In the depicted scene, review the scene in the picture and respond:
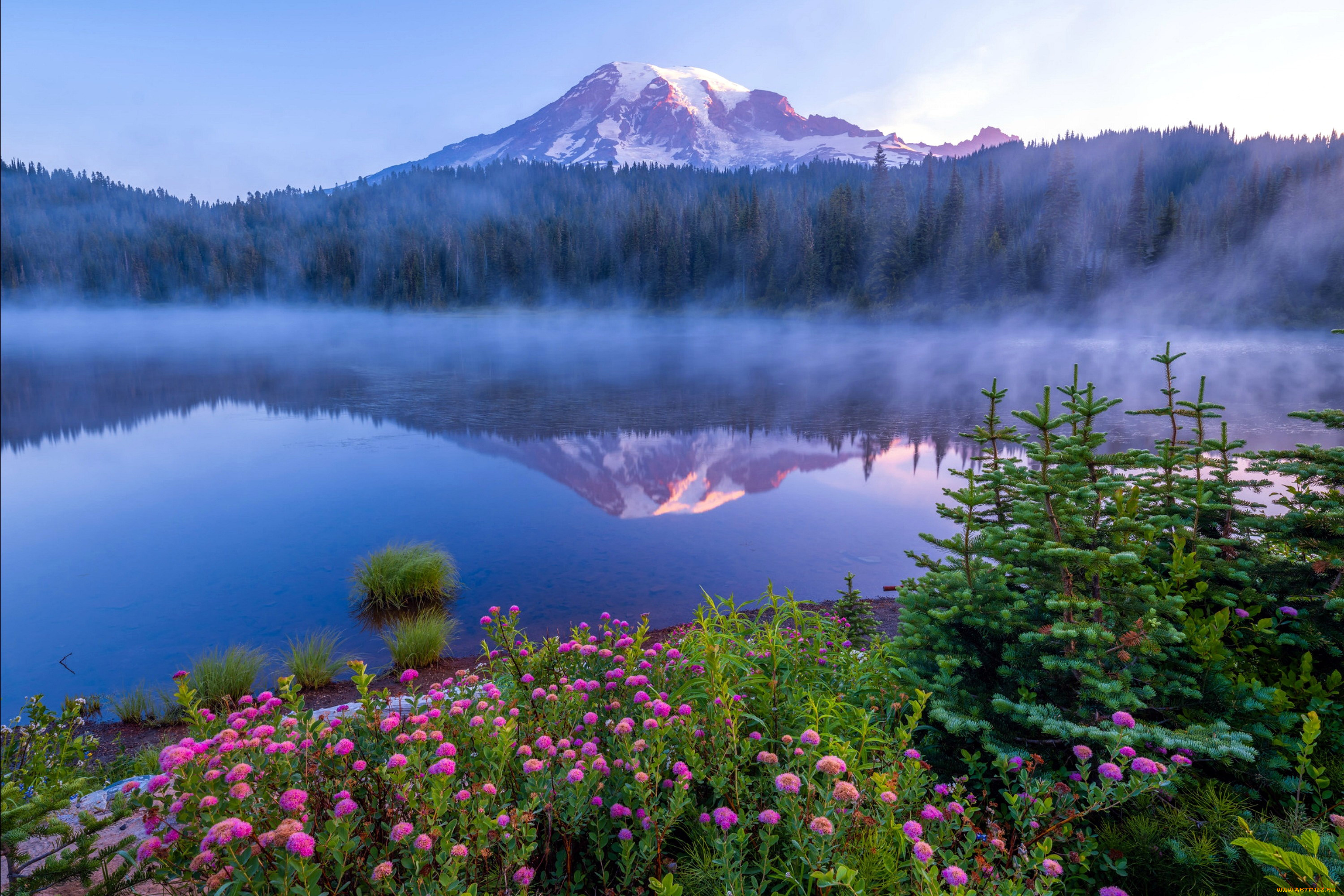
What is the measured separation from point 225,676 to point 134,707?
114 cm

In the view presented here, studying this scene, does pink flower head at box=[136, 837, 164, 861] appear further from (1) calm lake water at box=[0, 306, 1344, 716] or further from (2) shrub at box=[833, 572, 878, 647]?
(1) calm lake water at box=[0, 306, 1344, 716]

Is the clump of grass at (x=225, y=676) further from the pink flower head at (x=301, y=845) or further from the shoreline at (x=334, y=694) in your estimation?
the pink flower head at (x=301, y=845)

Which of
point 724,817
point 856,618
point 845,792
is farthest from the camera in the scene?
point 856,618

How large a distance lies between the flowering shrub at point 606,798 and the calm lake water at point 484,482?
594 centimetres

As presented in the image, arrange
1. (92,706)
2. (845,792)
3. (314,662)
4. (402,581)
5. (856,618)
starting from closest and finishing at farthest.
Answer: (845,792), (856,618), (92,706), (314,662), (402,581)

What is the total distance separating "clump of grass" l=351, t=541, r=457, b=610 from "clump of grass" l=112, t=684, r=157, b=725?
3236 mm

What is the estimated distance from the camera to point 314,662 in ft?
25.8

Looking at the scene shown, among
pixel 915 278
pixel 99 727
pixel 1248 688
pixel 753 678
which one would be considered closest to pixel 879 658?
pixel 753 678

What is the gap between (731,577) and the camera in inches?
429

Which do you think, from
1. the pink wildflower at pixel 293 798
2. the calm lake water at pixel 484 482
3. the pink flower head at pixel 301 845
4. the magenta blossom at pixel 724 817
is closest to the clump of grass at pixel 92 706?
the calm lake water at pixel 484 482

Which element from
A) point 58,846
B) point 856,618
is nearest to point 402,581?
point 856,618

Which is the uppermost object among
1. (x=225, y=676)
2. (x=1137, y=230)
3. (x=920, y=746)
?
(x=1137, y=230)

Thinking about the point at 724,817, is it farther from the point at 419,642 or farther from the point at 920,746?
the point at 419,642

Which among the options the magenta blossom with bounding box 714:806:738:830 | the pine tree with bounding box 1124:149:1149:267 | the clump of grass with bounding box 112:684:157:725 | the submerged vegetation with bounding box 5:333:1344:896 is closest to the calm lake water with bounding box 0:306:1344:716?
the clump of grass with bounding box 112:684:157:725
